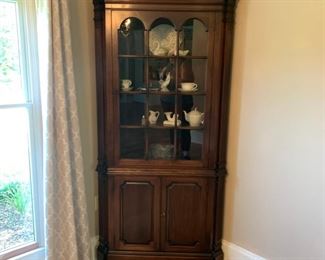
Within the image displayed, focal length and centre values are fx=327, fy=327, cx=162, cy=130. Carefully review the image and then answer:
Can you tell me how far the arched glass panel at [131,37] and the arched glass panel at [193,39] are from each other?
0.91 ft

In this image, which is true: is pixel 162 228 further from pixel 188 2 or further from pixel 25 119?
pixel 188 2

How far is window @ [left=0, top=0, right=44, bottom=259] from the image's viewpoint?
205cm

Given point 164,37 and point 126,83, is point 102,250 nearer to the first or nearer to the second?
point 126,83

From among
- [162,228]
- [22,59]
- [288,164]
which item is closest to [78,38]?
[22,59]

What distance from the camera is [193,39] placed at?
89.0 inches

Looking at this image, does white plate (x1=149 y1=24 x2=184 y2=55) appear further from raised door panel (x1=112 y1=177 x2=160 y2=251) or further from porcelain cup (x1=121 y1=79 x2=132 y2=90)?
raised door panel (x1=112 y1=177 x2=160 y2=251)

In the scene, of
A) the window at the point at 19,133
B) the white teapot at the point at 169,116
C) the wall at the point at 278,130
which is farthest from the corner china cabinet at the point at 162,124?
the window at the point at 19,133

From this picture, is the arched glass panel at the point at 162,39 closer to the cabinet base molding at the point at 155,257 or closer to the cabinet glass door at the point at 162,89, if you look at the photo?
the cabinet glass door at the point at 162,89

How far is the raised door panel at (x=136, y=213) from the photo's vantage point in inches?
94.7

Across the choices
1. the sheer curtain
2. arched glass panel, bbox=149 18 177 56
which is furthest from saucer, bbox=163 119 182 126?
the sheer curtain

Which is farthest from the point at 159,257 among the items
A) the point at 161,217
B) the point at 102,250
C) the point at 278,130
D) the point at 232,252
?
the point at 278,130

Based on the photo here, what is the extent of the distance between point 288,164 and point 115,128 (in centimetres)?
120

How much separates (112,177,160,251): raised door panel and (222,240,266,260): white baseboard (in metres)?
0.54

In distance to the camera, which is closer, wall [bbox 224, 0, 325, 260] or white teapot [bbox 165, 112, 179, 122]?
wall [bbox 224, 0, 325, 260]
